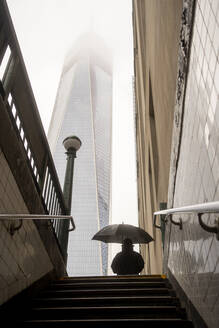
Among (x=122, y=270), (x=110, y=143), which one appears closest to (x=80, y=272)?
(x=110, y=143)

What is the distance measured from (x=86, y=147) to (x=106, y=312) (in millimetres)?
95400

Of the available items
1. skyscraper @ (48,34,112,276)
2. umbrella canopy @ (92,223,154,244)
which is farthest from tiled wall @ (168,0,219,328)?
skyscraper @ (48,34,112,276)

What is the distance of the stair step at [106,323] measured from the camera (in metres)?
2.61

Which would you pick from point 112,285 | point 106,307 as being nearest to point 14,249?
point 106,307

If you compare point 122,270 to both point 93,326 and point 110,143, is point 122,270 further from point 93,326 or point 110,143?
point 110,143

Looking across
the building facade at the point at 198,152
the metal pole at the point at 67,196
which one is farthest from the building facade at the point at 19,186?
the building facade at the point at 198,152

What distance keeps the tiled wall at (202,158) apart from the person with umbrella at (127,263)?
8.83ft

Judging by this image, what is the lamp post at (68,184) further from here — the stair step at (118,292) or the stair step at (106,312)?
the stair step at (106,312)

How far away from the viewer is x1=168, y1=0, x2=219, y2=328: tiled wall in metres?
2.09

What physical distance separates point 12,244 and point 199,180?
2068 mm

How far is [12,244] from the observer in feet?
11.1

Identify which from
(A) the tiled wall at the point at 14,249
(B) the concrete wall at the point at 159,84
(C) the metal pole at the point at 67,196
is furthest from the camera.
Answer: (C) the metal pole at the point at 67,196

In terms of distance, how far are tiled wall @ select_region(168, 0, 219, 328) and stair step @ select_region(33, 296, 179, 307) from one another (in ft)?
0.82

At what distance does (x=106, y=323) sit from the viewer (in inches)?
107
